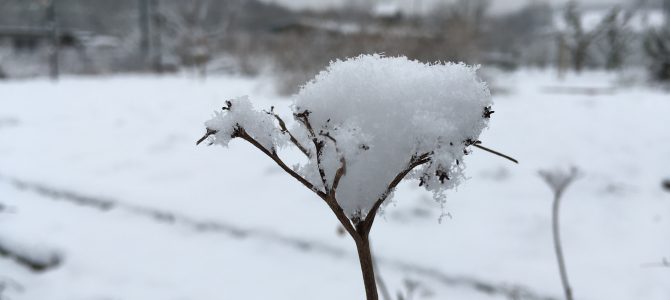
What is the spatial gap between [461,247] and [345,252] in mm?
708

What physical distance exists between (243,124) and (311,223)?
2704 millimetres

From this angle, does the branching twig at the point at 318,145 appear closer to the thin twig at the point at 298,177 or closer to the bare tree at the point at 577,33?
the thin twig at the point at 298,177

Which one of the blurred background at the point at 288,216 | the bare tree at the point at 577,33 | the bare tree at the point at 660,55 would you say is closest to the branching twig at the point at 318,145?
the blurred background at the point at 288,216

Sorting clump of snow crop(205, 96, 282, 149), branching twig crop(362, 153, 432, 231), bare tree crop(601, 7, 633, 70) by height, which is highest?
bare tree crop(601, 7, 633, 70)

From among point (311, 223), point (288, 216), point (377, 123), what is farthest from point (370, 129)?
point (288, 216)

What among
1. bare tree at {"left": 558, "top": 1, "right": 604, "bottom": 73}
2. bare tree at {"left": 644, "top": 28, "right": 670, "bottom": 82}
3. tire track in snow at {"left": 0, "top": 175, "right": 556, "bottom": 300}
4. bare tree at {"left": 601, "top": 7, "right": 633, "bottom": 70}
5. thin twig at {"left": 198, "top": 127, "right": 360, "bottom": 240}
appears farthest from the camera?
bare tree at {"left": 601, "top": 7, "right": 633, "bottom": 70}

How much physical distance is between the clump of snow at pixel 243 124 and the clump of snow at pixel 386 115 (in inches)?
1.8

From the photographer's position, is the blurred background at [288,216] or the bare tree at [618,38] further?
the bare tree at [618,38]

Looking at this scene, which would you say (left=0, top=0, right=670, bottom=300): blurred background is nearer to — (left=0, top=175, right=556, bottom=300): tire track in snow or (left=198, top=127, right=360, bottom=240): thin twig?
(left=0, top=175, right=556, bottom=300): tire track in snow

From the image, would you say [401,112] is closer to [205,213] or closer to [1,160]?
[205,213]

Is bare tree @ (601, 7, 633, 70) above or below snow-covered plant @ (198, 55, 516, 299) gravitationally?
above

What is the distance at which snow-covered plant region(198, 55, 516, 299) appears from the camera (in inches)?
22.8

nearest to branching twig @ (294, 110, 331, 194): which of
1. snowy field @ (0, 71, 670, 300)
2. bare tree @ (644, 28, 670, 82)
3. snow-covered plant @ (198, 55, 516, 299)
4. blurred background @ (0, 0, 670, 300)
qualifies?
snow-covered plant @ (198, 55, 516, 299)

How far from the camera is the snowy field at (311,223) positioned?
8.07 feet
